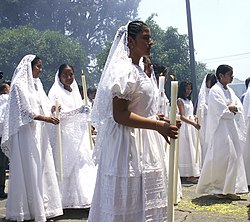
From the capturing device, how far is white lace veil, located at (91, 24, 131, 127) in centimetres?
311

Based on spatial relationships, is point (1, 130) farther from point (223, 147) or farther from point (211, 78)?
point (211, 78)

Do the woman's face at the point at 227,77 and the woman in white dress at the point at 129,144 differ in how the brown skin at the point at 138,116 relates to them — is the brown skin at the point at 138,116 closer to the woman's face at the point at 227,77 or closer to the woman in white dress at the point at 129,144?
the woman in white dress at the point at 129,144

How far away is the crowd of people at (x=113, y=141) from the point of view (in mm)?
3094

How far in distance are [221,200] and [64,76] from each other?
287 centimetres

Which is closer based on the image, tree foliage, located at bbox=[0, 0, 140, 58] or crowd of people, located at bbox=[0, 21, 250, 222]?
crowd of people, located at bbox=[0, 21, 250, 222]

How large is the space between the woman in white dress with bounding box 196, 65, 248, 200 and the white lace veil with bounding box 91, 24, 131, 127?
3.26m

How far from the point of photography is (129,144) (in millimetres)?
3107

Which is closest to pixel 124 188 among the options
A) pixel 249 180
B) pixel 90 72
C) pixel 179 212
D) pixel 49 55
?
pixel 179 212

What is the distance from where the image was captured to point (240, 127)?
666 centimetres

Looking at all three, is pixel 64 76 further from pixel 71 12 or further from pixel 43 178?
pixel 71 12

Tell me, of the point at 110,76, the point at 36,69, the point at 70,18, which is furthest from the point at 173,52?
the point at 70,18

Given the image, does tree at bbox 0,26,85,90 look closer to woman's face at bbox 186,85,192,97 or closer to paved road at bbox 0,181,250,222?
woman's face at bbox 186,85,192,97

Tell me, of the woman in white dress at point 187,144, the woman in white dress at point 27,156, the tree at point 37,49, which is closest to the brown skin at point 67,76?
the woman in white dress at point 27,156

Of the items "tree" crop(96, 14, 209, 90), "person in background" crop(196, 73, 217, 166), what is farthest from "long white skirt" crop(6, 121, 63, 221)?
→ "tree" crop(96, 14, 209, 90)
